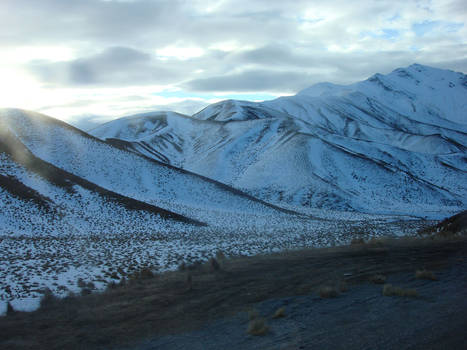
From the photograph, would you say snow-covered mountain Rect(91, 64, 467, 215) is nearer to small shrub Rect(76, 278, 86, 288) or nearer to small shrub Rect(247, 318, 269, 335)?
small shrub Rect(76, 278, 86, 288)

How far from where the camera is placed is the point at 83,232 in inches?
1046

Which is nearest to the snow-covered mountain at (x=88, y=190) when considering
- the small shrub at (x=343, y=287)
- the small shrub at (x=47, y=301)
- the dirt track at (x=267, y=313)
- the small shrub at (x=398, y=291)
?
the small shrub at (x=47, y=301)

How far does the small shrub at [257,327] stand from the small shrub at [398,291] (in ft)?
10.5

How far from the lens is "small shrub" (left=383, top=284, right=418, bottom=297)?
8617 millimetres

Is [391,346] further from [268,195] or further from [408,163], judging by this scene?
[408,163]

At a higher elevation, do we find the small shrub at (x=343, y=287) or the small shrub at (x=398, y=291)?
the small shrub at (x=398, y=291)

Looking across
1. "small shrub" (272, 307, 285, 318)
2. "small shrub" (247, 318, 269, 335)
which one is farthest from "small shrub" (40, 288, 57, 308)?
"small shrub" (272, 307, 285, 318)

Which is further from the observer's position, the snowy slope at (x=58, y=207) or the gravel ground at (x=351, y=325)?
the snowy slope at (x=58, y=207)

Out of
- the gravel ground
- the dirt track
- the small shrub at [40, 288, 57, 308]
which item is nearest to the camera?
the gravel ground

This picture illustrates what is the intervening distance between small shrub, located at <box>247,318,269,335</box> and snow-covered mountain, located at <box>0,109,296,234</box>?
71.7 feet

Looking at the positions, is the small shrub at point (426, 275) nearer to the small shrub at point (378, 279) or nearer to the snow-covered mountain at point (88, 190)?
the small shrub at point (378, 279)

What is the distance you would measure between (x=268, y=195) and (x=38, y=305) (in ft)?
176

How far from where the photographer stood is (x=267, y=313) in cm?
823

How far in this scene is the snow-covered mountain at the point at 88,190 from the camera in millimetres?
28984
